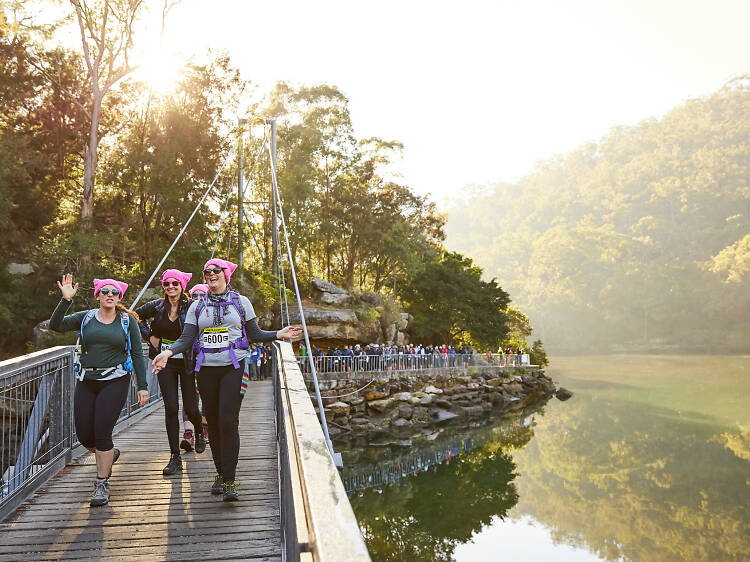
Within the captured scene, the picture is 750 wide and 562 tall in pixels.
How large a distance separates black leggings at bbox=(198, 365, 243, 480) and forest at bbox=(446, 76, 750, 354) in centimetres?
7064

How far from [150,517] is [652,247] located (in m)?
81.0

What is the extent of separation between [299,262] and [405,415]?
1241cm

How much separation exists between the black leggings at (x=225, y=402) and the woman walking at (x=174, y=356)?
1086 mm

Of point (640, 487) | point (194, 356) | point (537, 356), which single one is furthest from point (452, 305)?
point (194, 356)

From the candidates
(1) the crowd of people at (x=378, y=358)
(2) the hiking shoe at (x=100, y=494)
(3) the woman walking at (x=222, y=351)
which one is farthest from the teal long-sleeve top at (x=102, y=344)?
(1) the crowd of people at (x=378, y=358)

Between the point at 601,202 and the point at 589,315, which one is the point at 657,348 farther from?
the point at 601,202

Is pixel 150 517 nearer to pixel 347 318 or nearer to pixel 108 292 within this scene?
pixel 108 292

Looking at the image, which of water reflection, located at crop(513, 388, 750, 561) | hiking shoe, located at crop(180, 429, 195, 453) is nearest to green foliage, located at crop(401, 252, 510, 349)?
water reflection, located at crop(513, 388, 750, 561)

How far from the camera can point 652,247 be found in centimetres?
7544

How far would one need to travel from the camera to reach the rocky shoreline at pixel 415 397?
20.4 meters

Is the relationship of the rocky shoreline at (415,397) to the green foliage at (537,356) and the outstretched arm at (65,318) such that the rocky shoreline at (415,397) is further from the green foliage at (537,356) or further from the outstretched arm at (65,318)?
the outstretched arm at (65,318)

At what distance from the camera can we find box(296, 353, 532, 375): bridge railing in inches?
837

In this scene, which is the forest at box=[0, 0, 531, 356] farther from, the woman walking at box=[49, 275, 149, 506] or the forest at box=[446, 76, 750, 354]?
the forest at box=[446, 76, 750, 354]

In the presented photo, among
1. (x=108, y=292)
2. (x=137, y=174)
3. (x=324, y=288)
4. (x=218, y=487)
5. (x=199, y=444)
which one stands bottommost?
(x=218, y=487)
